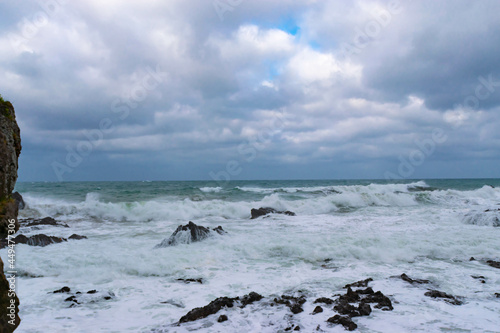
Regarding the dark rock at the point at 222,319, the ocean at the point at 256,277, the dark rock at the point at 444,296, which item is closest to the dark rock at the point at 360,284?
the ocean at the point at 256,277

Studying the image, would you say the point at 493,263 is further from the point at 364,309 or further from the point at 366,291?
the point at 364,309

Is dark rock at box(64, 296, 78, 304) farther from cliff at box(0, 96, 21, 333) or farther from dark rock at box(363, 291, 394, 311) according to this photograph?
dark rock at box(363, 291, 394, 311)

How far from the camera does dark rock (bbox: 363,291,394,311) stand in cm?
555

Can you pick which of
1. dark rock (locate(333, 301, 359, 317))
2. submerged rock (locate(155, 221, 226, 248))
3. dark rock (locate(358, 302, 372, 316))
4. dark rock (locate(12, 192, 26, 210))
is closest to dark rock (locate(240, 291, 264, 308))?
dark rock (locate(333, 301, 359, 317))

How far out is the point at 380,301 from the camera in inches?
226

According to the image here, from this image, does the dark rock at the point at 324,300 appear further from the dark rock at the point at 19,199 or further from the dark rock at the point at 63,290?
the dark rock at the point at 19,199

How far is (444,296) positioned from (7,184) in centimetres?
764

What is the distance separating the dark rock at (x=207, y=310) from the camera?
5252 mm

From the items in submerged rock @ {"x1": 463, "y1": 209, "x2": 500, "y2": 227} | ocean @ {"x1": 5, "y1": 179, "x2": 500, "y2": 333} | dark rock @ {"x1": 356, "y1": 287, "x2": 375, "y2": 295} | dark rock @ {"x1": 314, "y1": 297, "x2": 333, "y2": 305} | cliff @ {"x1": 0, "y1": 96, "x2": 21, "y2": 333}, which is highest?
cliff @ {"x1": 0, "y1": 96, "x2": 21, "y2": 333}

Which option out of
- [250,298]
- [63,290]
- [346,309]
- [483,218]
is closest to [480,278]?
[346,309]

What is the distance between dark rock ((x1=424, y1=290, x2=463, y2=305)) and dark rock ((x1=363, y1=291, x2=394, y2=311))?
3.66ft

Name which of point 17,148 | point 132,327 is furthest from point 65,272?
point 17,148

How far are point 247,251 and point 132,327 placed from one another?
5.39 m

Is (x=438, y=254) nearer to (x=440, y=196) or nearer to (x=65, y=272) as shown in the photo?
(x=65, y=272)
